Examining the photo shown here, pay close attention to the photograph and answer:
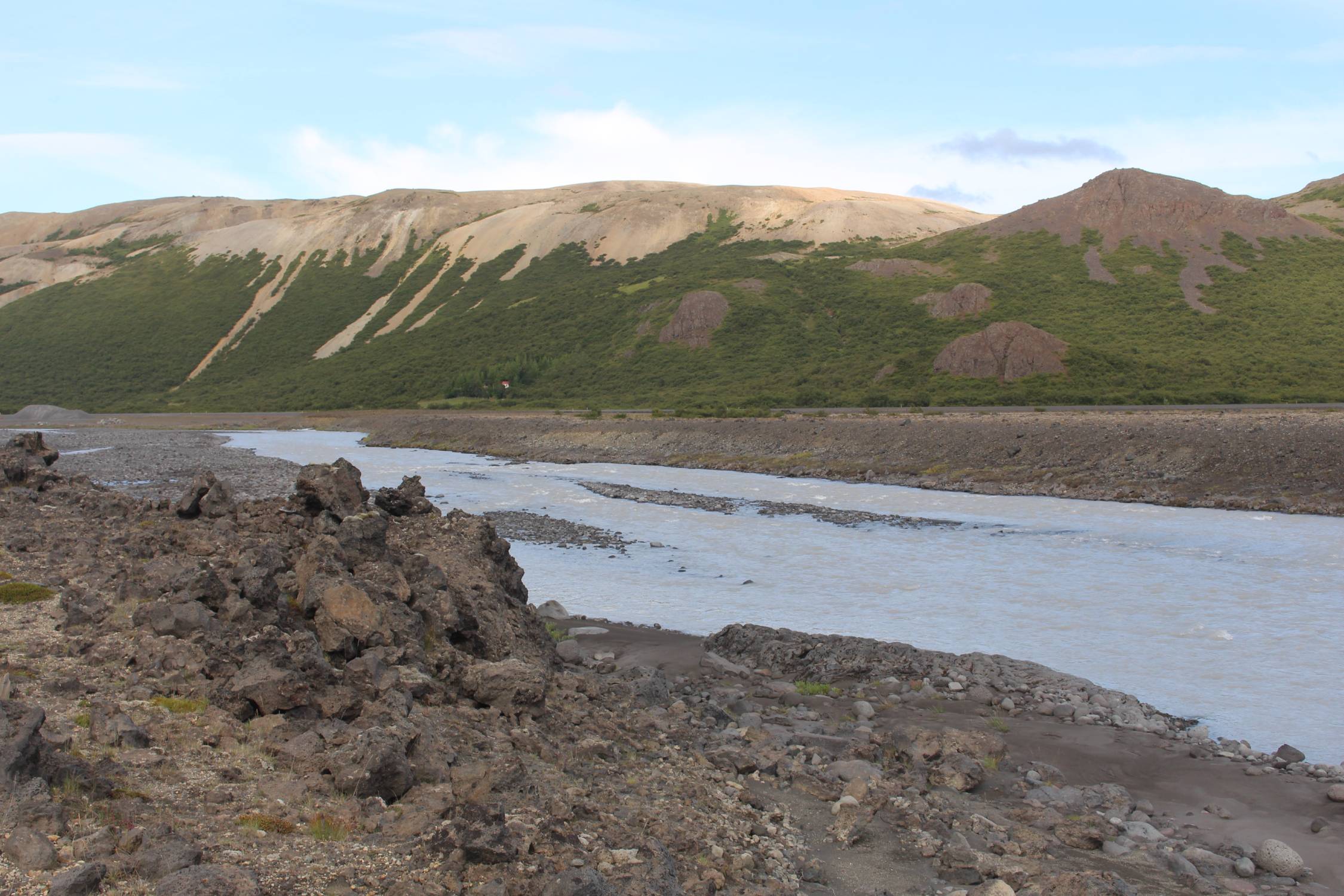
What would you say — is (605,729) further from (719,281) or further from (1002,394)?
(719,281)

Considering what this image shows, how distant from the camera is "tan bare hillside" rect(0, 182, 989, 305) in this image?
420 feet

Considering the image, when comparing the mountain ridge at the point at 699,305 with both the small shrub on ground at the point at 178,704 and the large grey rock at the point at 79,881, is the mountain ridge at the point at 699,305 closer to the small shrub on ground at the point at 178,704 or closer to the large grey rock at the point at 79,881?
the small shrub on ground at the point at 178,704

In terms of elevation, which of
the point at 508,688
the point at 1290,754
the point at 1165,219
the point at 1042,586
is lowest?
the point at 1042,586

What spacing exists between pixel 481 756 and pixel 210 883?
2.71 metres

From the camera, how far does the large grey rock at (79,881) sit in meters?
3.99

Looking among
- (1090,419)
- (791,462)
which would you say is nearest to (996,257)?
(1090,419)

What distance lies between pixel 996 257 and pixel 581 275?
50.6 metres

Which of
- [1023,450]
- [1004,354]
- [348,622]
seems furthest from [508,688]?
[1004,354]

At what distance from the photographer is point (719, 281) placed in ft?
327

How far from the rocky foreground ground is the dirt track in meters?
21.4

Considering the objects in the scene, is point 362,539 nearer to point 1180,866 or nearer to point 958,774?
point 958,774

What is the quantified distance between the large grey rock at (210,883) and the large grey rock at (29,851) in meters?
0.54

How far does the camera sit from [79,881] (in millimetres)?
4043

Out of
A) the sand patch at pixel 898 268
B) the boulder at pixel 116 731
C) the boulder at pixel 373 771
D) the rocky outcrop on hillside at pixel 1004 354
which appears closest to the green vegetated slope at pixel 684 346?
the rocky outcrop on hillside at pixel 1004 354
